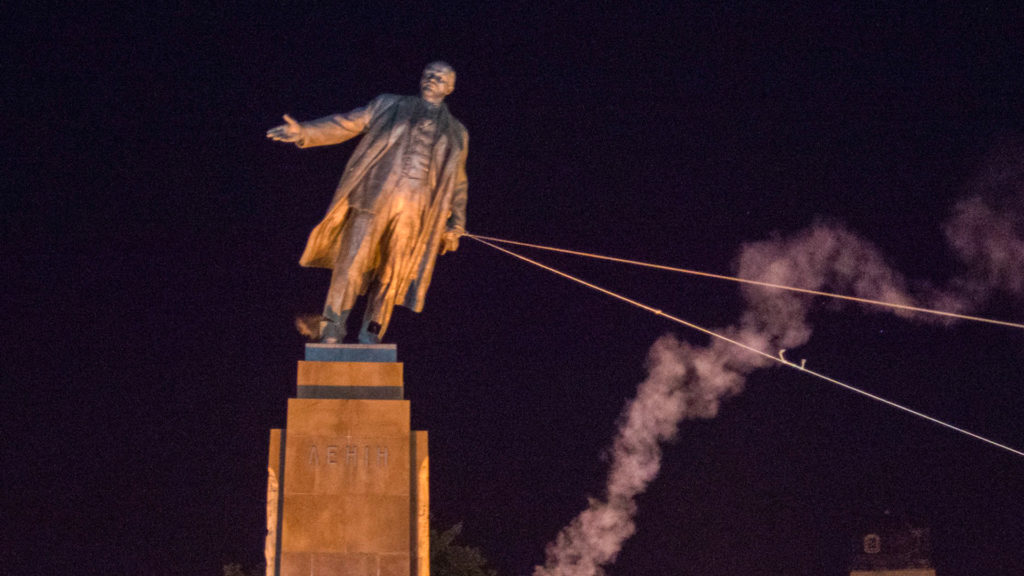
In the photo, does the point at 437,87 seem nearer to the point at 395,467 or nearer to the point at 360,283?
the point at 360,283

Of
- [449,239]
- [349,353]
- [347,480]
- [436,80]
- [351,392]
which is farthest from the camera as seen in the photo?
[449,239]

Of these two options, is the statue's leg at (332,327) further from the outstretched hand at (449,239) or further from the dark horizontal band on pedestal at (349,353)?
the outstretched hand at (449,239)

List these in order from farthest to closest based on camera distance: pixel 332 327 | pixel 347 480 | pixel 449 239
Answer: pixel 449 239, pixel 332 327, pixel 347 480

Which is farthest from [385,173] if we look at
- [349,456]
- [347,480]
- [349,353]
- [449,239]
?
[347,480]

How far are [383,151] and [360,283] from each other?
1388 mm

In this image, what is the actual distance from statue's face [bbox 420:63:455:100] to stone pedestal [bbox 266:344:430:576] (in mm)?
2990

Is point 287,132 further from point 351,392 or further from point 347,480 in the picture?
point 347,480

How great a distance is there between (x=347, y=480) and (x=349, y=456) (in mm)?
236

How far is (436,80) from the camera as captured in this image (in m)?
15.5

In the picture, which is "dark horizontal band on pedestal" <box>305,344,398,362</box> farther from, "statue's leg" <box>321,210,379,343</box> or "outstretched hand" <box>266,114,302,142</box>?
"outstretched hand" <box>266,114,302,142</box>

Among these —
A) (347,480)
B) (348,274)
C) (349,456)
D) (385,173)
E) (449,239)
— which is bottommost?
(347,480)

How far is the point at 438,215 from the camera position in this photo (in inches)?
610

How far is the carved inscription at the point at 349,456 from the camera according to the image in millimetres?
14109

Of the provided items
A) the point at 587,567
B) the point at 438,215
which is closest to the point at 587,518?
the point at 587,567
